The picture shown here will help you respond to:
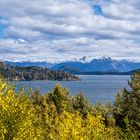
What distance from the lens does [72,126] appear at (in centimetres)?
3516

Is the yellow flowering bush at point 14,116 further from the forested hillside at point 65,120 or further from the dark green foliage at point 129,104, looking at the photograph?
the dark green foliage at point 129,104

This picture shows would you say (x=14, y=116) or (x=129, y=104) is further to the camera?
(x=129, y=104)

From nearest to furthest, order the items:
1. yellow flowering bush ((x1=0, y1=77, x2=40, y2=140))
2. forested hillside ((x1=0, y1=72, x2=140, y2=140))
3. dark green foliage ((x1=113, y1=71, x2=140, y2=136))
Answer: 1. yellow flowering bush ((x1=0, y1=77, x2=40, y2=140))
2. forested hillside ((x1=0, y1=72, x2=140, y2=140))
3. dark green foliage ((x1=113, y1=71, x2=140, y2=136))

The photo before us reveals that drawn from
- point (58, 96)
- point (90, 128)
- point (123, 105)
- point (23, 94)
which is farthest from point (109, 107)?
point (23, 94)

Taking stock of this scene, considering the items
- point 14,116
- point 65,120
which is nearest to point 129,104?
point 65,120

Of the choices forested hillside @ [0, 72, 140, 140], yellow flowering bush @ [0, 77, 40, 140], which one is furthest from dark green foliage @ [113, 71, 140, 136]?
yellow flowering bush @ [0, 77, 40, 140]

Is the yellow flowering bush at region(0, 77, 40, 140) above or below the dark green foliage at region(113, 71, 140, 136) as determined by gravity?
above

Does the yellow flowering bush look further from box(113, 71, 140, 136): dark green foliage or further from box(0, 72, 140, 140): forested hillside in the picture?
box(113, 71, 140, 136): dark green foliage

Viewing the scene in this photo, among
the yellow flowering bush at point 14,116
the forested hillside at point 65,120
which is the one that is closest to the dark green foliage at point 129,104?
the forested hillside at point 65,120

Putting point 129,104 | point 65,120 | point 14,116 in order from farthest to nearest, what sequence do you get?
point 129,104
point 65,120
point 14,116

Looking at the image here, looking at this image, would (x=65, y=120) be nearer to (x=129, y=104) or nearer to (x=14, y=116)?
(x=14, y=116)

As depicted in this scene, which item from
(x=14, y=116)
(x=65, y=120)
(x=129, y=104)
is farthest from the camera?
(x=129, y=104)

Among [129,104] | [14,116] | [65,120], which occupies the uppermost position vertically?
[14,116]

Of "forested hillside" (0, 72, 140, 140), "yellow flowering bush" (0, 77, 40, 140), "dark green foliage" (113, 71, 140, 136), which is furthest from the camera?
"dark green foliage" (113, 71, 140, 136)
